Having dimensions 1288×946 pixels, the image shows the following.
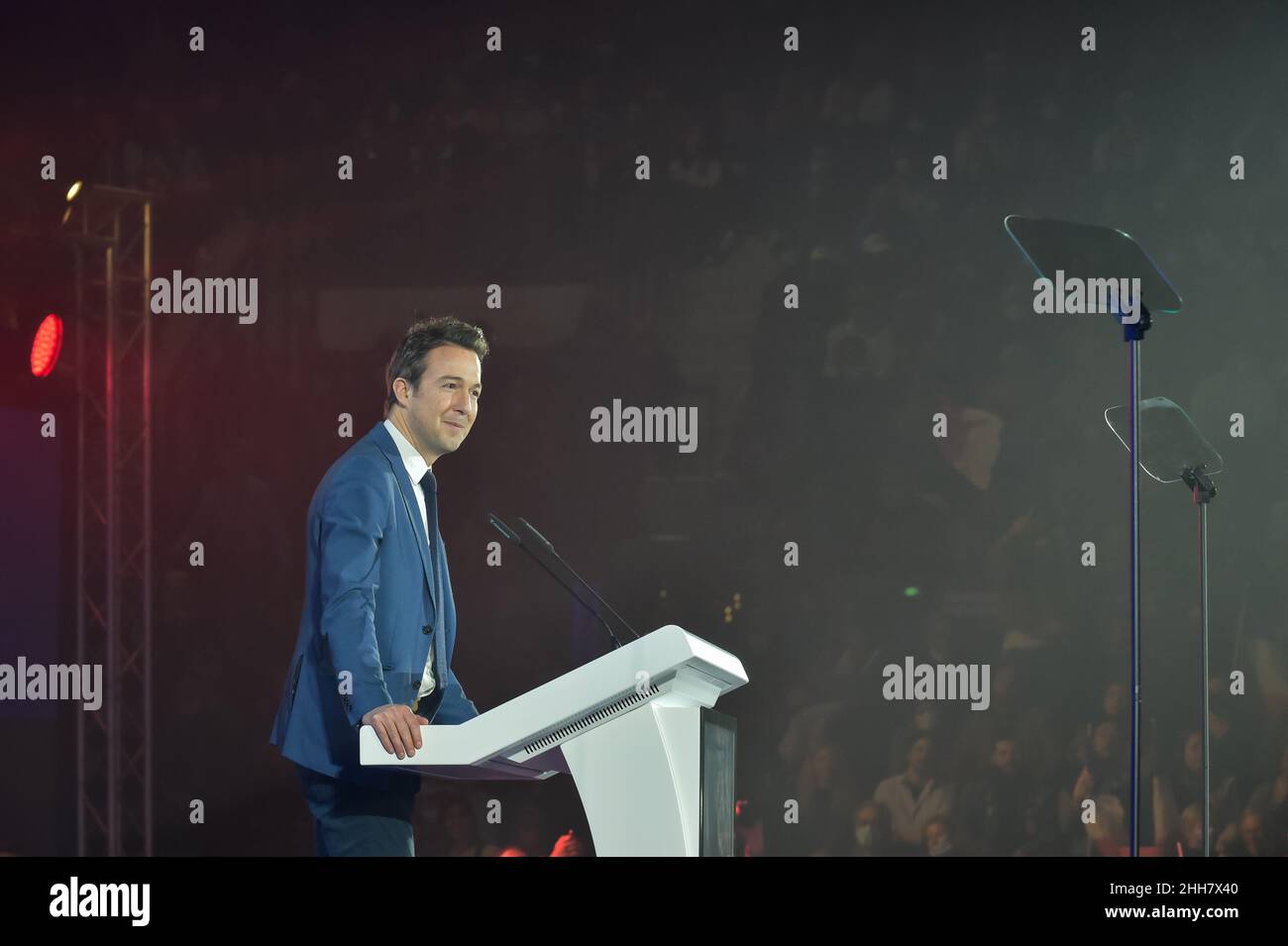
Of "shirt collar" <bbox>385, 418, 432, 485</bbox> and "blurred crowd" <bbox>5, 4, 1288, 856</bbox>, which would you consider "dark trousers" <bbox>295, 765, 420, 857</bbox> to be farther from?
"blurred crowd" <bbox>5, 4, 1288, 856</bbox>

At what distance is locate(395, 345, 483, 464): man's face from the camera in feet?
11.6

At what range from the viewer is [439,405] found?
11.6 ft

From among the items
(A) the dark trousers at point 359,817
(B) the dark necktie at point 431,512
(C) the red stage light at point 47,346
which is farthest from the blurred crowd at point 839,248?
(A) the dark trousers at point 359,817

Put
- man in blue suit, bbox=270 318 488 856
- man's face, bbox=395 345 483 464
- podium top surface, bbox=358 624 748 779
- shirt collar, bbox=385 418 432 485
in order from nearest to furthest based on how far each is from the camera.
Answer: podium top surface, bbox=358 624 748 779
man in blue suit, bbox=270 318 488 856
shirt collar, bbox=385 418 432 485
man's face, bbox=395 345 483 464

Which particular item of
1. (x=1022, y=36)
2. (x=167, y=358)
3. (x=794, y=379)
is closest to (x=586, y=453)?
(x=794, y=379)

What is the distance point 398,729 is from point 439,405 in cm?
119

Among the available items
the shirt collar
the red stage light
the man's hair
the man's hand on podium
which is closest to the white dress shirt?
the shirt collar

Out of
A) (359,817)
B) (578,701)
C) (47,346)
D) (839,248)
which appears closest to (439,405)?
(359,817)

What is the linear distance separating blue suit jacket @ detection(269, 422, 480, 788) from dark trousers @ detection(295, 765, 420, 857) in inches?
1.3

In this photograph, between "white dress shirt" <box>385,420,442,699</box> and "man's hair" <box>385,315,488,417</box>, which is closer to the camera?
"white dress shirt" <box>385,420,442,699</box>
